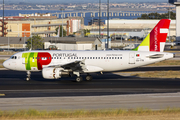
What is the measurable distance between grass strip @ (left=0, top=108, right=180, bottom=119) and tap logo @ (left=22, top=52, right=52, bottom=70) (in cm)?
1446

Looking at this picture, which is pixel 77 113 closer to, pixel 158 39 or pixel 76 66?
pixel 76 66

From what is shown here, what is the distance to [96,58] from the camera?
3350 cm

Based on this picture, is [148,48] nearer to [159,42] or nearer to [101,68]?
[159,42]

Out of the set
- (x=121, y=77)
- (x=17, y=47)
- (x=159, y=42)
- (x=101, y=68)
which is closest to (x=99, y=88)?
(x=101, y=68)

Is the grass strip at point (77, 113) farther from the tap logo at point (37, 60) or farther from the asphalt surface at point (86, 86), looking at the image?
the tap logo at point (37, 60)

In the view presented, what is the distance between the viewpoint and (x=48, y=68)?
31547 millimetres

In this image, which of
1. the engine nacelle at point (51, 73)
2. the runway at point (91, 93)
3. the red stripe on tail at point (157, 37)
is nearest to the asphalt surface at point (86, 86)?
the runway at point (91, 93)

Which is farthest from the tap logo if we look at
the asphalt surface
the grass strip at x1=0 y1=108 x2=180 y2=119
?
the grass strip at x1=0 y1=108 x2=180 y2=119

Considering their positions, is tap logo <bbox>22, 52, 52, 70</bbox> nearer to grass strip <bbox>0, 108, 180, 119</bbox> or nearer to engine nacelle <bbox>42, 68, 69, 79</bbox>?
engine nacelle <bbox>42, 68, 69, 79</bbox>

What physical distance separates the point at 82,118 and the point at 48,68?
48.0 feet

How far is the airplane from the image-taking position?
32.9 m

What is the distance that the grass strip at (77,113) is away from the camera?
718 inches

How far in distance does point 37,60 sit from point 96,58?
706 cm

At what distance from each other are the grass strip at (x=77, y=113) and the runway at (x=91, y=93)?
1549 mm
